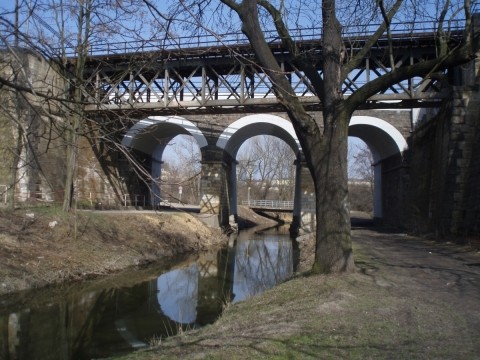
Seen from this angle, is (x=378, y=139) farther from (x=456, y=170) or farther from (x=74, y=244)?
(x=74, y=244)

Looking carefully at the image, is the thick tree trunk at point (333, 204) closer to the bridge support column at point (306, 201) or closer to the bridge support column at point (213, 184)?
the bridge support column at point (306, 201)

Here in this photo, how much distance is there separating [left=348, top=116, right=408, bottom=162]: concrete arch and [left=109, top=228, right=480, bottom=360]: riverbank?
2022 cm

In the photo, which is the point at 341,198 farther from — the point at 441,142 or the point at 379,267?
the point at 441,142

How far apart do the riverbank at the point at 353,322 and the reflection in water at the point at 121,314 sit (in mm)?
1551

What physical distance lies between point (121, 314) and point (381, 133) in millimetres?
24087

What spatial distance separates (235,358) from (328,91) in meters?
5.81

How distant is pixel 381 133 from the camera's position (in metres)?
29.6

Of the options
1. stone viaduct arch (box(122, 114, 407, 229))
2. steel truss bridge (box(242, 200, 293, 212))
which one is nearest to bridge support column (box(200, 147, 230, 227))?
stone viaduct arch (box(122, 114, 407, 229))

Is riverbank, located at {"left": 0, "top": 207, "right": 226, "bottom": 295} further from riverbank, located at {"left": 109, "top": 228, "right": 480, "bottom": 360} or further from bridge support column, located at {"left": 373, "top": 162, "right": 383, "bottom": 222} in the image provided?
bridge support column, located at {"left": 373, "top": 162, "right": 383, "bottom": 222}

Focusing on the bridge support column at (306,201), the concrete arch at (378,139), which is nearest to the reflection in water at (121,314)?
the bridge support column at (306,201)

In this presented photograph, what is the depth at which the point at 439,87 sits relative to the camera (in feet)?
71.8

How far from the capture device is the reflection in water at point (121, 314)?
23.3 feet

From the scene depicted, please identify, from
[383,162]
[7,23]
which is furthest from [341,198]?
[383,162]

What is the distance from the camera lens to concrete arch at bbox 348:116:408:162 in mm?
28453
